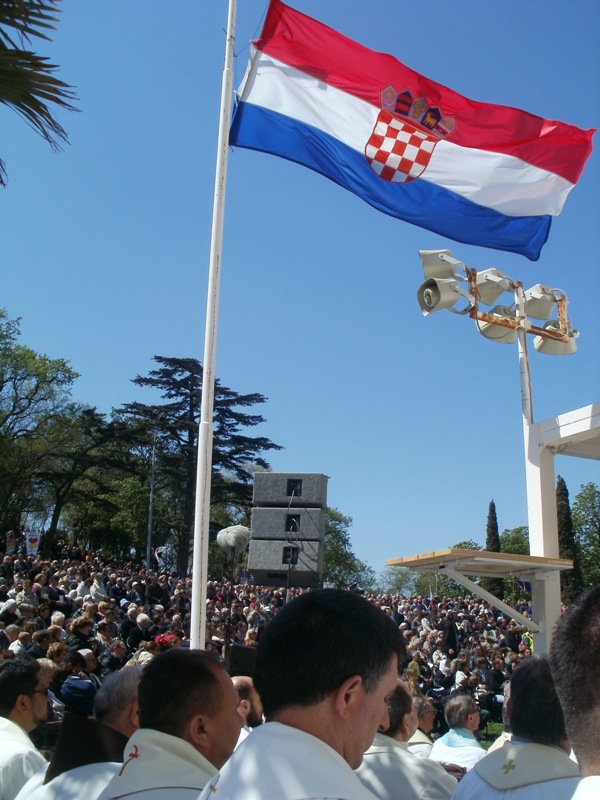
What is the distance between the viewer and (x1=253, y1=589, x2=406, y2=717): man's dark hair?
171cm

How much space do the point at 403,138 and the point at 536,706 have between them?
7008 mm

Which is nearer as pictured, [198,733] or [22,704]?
[198,733]

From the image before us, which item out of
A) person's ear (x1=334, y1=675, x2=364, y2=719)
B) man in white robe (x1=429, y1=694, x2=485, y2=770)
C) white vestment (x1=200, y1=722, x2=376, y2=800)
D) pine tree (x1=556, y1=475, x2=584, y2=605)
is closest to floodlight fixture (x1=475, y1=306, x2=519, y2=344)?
man in white robe (x1=429, y1=694, x2=485, y2=770)

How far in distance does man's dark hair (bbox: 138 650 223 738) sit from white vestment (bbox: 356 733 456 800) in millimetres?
1044

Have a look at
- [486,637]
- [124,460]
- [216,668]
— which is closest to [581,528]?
[124,460]

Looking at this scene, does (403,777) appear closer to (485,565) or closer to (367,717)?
(367,717)

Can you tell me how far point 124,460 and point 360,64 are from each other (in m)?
56.4

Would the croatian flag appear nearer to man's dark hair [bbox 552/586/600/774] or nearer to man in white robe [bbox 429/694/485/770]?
man in white robe [bbox 429/694/485/770]

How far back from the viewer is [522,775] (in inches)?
90.7

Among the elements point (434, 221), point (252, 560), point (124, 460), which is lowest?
point (252, 560)

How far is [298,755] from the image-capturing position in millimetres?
1536

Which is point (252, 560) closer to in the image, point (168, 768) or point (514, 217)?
point (514, 217)

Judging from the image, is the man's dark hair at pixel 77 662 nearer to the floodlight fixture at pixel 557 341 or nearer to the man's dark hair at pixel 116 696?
the man's dark hair at pixel 116 696

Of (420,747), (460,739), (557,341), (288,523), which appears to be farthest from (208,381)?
(557,341)
